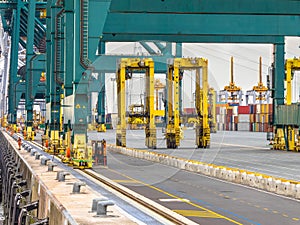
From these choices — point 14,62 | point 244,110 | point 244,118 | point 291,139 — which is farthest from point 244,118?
point 291,139

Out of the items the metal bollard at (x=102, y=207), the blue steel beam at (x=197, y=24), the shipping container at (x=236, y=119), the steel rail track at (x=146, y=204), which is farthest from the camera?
the shipping container at (x=236, y=119)

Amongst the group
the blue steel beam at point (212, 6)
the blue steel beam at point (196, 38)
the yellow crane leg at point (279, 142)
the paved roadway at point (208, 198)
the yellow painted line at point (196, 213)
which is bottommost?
the paved roadway at point (208, 198)

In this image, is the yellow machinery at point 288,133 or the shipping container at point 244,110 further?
the shipping container at point 244,110

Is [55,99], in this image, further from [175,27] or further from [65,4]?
[65,4]

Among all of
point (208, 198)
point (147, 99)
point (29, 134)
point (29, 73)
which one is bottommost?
point (208, 198)

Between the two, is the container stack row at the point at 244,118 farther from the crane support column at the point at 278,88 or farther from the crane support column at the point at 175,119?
the crane support column at the point at 278,88

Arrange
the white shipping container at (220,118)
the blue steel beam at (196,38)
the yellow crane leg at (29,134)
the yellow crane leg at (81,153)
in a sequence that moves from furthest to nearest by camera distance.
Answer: the white shipping container at (220,118), the yellow crane leg at (29,134), the blue steel beam at (196,38), the yellow crane leg at (81,153)

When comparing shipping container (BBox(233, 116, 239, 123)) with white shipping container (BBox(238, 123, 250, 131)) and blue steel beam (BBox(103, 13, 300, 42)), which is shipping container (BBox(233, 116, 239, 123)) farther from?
blue steel beam (BBox(103, 13, 300, 42))

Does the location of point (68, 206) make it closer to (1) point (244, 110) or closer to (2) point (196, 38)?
(2) point (196, 38)

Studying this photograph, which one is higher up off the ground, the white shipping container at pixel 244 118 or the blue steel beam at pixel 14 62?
the blue steel beam at pixel 14 62

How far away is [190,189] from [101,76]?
3802 inches

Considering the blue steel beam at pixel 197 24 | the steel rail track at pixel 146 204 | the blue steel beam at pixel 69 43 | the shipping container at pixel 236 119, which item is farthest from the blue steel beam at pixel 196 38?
the shipping container at pixel 236 119

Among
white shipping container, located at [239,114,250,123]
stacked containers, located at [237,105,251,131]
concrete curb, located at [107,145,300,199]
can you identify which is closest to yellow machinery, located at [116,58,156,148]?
concrete curb, located at [107,145,300,199]

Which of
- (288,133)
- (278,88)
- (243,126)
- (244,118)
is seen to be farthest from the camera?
(243,126)
